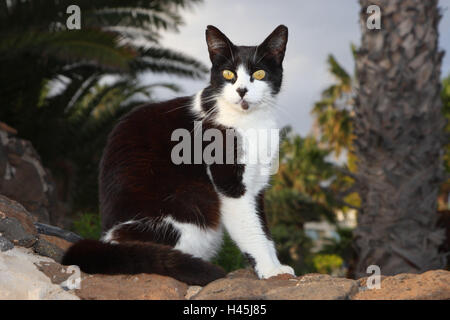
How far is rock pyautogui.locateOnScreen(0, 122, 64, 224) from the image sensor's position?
6.65m

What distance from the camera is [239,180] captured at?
12.0ft

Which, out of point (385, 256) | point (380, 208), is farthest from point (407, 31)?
point (385, 256)

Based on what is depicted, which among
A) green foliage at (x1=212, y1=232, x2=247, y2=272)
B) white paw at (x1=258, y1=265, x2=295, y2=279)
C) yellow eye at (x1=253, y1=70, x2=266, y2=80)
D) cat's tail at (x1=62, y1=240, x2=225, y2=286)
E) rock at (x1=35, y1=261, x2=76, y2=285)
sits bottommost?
green foliage at (x1=212, y1=232, x2=247, y2=272)

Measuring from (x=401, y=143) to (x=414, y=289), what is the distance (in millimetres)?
3758

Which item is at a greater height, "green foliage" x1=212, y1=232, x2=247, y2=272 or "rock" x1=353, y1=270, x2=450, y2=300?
"rock" x1=353, y1=270, x2=450, y2=300

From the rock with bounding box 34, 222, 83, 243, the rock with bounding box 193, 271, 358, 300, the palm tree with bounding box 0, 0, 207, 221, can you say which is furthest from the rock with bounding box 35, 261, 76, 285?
the palm tree with bounding box 0, 0, 207, 221

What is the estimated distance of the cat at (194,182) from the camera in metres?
3.53

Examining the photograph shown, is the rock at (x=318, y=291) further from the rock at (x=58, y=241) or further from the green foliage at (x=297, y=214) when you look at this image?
the green foliage at (x=297, y=214)

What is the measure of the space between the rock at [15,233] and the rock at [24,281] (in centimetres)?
17

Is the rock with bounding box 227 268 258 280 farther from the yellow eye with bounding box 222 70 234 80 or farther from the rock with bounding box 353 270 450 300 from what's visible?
the yellow eye with bounding box 222 70 234 80

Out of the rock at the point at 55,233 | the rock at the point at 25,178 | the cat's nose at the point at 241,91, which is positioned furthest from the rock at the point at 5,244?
the rock at the point at 25,178

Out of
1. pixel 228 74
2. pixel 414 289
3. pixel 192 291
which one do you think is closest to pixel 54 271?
pixel 192 291

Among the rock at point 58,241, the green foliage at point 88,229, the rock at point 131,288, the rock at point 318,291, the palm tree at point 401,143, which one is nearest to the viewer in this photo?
the rock at point 318,291

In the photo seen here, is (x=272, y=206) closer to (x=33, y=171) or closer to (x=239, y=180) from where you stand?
(x=33, y=171)
